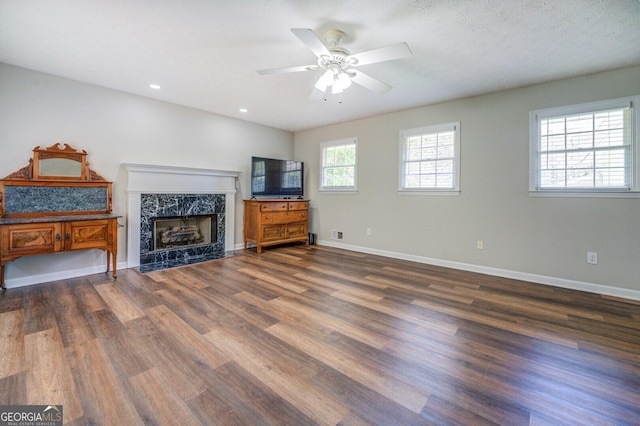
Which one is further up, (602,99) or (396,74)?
(396,74)

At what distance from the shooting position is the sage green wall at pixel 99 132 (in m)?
3.22

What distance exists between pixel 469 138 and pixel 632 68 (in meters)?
1.66

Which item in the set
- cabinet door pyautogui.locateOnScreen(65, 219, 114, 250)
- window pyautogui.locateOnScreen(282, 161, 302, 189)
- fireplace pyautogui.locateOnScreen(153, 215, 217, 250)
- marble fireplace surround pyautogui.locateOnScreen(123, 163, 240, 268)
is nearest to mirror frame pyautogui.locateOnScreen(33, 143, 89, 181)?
marble fireplace surround pyautogui.locateOnScreen(123, 163, 240, 268)

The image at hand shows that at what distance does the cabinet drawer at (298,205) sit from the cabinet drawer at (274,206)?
0.14 metres

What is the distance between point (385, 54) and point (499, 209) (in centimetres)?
275

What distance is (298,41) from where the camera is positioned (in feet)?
8.64

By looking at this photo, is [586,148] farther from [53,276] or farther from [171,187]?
[53,276]

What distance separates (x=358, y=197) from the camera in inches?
210

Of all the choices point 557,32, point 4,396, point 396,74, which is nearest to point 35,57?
point 4,396

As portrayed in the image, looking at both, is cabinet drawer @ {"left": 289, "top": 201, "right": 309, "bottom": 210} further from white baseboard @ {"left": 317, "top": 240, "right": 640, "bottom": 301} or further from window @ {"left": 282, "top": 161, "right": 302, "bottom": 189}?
white baseboard @ {"left": 317, "top": 240, "right": 640, "bottom": 301}

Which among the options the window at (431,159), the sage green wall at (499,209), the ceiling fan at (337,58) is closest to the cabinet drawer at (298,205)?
the sage green wall at (499,209)

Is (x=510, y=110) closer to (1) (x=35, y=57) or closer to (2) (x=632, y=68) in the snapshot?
(2) (x=632, y=68)

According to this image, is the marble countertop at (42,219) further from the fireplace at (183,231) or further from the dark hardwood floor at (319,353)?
the fireplace at (183,231)

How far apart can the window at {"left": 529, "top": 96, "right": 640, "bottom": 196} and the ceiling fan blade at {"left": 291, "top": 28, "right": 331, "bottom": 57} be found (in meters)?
2.94
